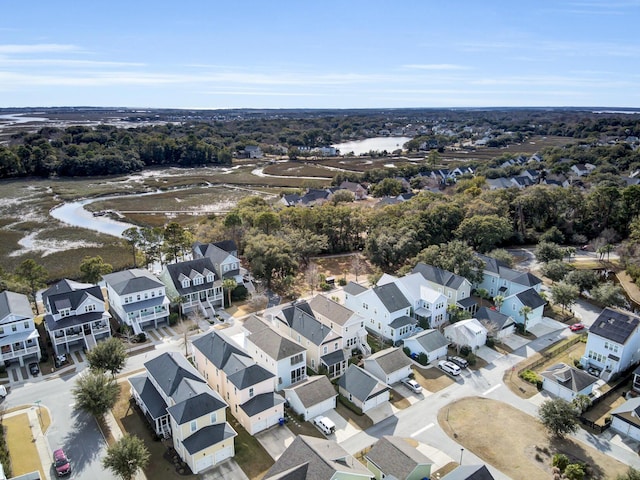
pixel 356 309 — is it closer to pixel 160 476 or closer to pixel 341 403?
pixel 341 403

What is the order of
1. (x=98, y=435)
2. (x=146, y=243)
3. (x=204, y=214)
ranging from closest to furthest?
(x=98, y=435), (x=146, y=243), (x=204, y=214)

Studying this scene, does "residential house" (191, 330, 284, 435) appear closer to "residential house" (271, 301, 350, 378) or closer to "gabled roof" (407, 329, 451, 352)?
"residential house" (271, 301, 350, 378)

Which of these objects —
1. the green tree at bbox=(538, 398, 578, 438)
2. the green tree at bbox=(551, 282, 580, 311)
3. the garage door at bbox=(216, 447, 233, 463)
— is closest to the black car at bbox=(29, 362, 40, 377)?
the garage door at bbox=(216, 447, 233, 463)

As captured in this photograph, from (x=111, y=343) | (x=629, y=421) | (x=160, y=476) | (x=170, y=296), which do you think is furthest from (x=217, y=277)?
(x=629, y=421)

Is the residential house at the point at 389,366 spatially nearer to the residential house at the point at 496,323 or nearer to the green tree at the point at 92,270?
the residential house at the point at 496,323

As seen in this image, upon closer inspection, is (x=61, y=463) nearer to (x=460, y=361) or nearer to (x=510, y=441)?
(x=510, y=441)

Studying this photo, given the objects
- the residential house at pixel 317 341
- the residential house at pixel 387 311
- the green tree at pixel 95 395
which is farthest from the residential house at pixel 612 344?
the green tree at pixel 95 395
